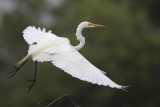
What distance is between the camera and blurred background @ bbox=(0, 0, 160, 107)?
1717 cm

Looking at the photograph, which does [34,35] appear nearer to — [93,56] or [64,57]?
[64,57]

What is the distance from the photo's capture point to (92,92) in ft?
56.6

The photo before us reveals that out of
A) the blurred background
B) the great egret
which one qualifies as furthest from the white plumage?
the blurred background

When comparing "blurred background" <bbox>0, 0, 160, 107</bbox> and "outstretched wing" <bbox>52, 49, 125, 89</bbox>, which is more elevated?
"outstretched wing" <bbox>52, 49, 125, 89</bbox>

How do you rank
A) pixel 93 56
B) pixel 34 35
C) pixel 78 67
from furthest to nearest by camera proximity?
pixel 93 56
pixel 34 35
pixel 78 67

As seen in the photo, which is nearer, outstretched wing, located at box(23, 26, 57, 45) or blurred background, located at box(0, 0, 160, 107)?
outstretched wing, located at box(23, 26, 57, 45)

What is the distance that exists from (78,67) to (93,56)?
11.3m

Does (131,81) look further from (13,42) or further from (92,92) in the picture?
(13,42)

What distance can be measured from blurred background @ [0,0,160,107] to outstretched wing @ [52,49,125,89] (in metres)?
9.20

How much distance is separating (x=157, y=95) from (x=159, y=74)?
0.86 metres

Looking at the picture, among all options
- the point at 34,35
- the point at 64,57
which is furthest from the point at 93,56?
the point at 64,57

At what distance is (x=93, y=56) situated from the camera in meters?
17.9

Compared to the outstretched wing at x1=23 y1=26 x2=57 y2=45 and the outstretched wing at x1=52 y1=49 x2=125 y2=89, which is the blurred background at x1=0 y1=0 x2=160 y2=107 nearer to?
the outstretched wing at x1=23 y1=26 x2=57 y2=45

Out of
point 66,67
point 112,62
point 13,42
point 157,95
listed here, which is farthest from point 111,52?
point 66,67
